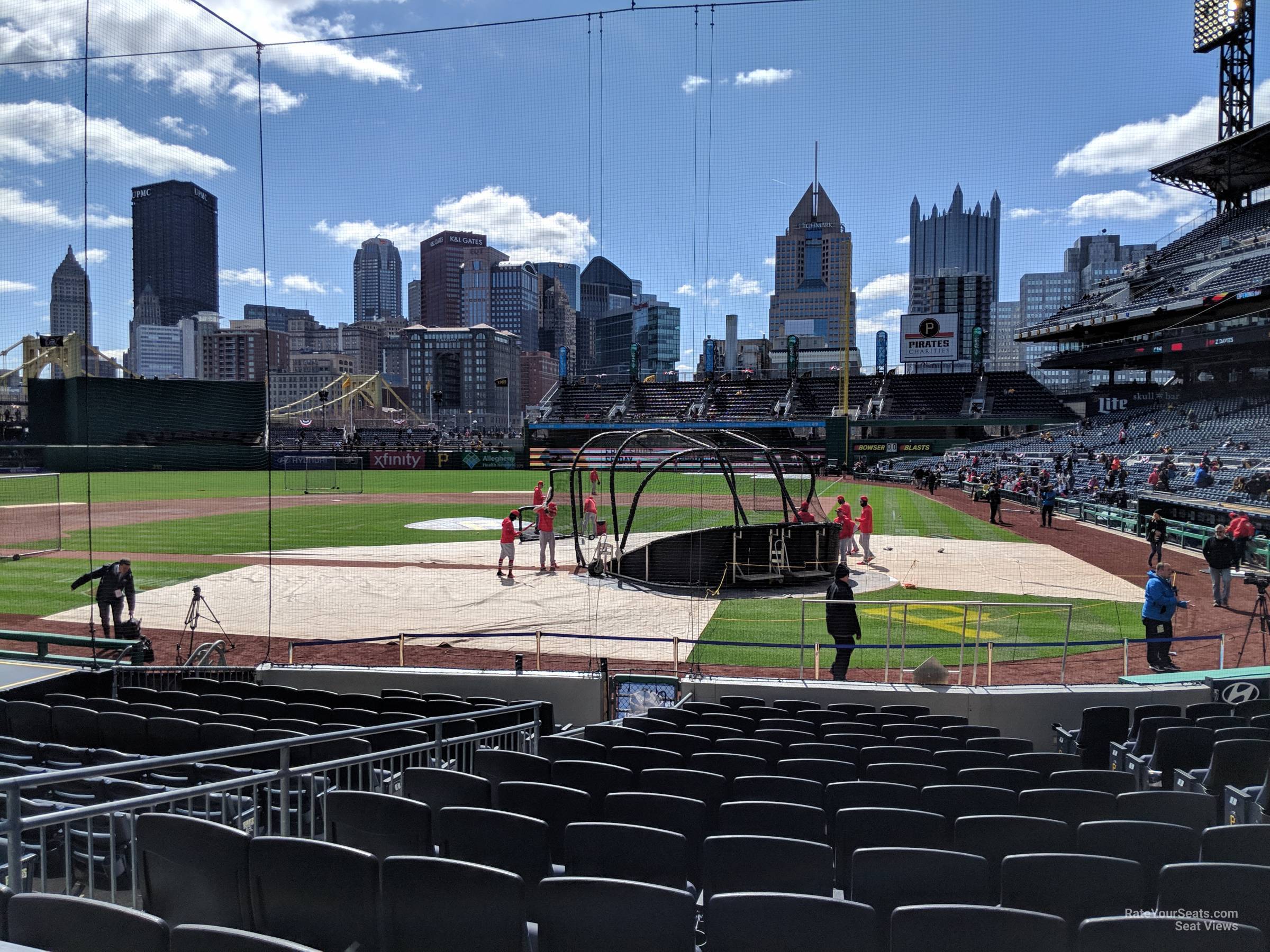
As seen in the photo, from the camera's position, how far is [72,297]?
10.0 metres

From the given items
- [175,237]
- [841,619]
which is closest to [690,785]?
[841,619]

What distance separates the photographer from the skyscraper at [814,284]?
3297 centimetres

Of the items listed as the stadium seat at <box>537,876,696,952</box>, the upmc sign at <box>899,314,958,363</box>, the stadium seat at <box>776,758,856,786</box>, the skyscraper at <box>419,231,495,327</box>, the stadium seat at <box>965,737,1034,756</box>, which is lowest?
the stadium seat at <box>965,737,1034,756</box>

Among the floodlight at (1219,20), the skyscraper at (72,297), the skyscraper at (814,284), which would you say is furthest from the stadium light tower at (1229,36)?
the skyscraper at (72,297)

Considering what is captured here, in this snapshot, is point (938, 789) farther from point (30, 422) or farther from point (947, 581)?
point (30, 422)

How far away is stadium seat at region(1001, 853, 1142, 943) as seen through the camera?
3.06 metres

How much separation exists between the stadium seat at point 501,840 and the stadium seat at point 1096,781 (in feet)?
10.6

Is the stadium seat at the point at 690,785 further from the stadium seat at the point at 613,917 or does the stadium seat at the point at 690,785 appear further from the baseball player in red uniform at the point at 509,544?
the baseball player in red uniform at the point at 509,544

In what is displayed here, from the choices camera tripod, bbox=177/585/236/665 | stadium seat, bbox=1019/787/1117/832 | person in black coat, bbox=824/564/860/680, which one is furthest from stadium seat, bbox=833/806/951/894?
camera tripod, bbox=177/585/236/665

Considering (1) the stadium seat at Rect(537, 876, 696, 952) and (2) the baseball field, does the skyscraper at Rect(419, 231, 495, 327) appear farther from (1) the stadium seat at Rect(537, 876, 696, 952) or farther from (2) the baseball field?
(1) the stadium seat at Rect(537, 876, 696, 952)

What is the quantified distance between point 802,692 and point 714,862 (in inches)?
216

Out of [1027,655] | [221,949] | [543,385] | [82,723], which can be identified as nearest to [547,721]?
[82,723]

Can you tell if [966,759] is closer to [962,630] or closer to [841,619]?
[841,619]

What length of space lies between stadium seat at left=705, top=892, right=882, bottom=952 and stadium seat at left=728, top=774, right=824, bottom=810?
1.87 metres
